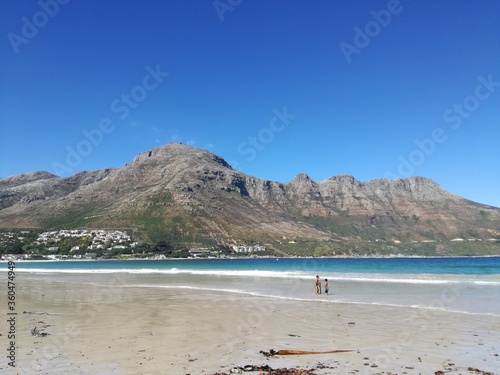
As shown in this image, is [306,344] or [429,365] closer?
[429,365]

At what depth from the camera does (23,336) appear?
16.7m

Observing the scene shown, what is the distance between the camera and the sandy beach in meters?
12.5

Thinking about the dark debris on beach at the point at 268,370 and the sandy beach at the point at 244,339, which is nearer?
the dark debris on beach at the point at 268,370

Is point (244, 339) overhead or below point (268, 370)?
below

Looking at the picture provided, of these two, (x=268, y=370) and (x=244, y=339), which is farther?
(x=244, y=339)

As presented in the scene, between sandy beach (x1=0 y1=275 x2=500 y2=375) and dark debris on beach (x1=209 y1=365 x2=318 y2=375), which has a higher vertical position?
dark debris on beach (x1=209 y1=365 x2=318 y2=375)

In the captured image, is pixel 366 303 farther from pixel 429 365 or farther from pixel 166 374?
pixel 166 374

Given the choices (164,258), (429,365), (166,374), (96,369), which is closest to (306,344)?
(429,365)

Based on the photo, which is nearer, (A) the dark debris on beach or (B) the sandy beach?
(A) the dark debris on beach

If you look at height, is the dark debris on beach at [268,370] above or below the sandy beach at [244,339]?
above

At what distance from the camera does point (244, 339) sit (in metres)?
16.8

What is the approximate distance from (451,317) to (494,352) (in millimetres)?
8486

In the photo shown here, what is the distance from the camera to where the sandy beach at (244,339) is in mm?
12539

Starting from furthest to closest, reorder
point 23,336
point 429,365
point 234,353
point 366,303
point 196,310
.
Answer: point 366,303 < point 196,310 < point 23,336 < point 234,353 < point 429,365
